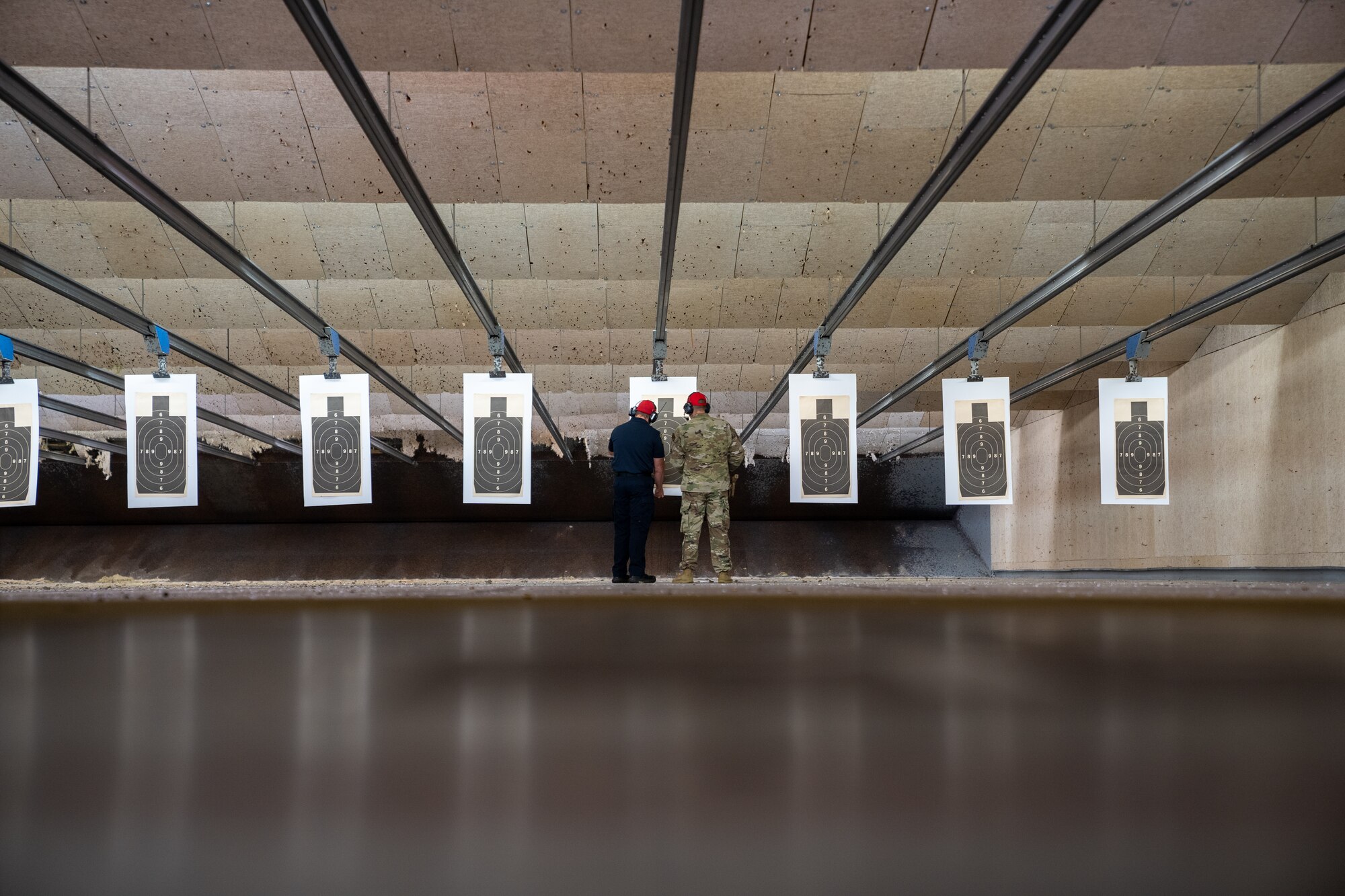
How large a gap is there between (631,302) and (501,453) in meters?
2.16

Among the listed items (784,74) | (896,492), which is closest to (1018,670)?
(784,74)

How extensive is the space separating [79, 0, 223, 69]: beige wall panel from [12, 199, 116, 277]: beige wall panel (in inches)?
125

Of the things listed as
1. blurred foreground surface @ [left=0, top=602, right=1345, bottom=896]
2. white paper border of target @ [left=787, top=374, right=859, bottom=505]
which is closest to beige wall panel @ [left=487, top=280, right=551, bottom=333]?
white paper border of target @ [left=787, top=374, right=859, bottom=505]

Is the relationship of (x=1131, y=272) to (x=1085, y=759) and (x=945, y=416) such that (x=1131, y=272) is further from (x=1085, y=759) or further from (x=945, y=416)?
(x=1085, y=759)

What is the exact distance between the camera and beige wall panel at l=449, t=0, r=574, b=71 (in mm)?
3973

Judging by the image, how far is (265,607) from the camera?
4344 millimetres

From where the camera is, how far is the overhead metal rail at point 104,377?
314 inches

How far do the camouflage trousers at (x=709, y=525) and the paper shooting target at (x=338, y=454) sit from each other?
4.16m

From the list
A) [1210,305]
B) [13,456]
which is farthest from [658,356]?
[13,456]

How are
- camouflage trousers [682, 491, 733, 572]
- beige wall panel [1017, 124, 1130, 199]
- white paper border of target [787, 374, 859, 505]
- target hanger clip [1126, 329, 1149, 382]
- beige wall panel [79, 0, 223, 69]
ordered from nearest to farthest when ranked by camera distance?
beige wall panel [79, 0, 223, 69], beige wall panel [1017, 124, 1130, 199], camouflage trousers [682, 491, 733, 572], target hanger clip [1126, 329, 1149, 382], white paper border of target [787, 374, 859, 505]

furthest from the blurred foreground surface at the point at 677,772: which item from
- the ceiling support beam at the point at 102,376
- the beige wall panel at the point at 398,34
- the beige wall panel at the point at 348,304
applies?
the ceiling support beam at the point at 102,376

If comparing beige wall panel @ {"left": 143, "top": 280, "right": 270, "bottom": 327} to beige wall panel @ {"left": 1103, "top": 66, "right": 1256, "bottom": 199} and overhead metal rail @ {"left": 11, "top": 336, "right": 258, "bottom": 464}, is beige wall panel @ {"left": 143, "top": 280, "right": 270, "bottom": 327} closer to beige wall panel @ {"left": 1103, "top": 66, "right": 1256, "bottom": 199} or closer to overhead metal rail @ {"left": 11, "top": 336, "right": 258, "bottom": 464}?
overhead metal rail @ {"left": 11, "top": 336, "right": 258, "bottom": 464}

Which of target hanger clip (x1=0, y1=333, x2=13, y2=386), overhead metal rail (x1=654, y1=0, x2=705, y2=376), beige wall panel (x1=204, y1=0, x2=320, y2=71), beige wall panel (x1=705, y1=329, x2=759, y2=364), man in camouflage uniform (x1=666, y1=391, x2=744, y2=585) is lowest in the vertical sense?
man in camouflage uniform (x1=666, y1=391, x2=744, y2=585)

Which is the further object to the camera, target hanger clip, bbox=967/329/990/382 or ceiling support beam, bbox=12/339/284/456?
target hanger clip, bbox=967/329/990/382
